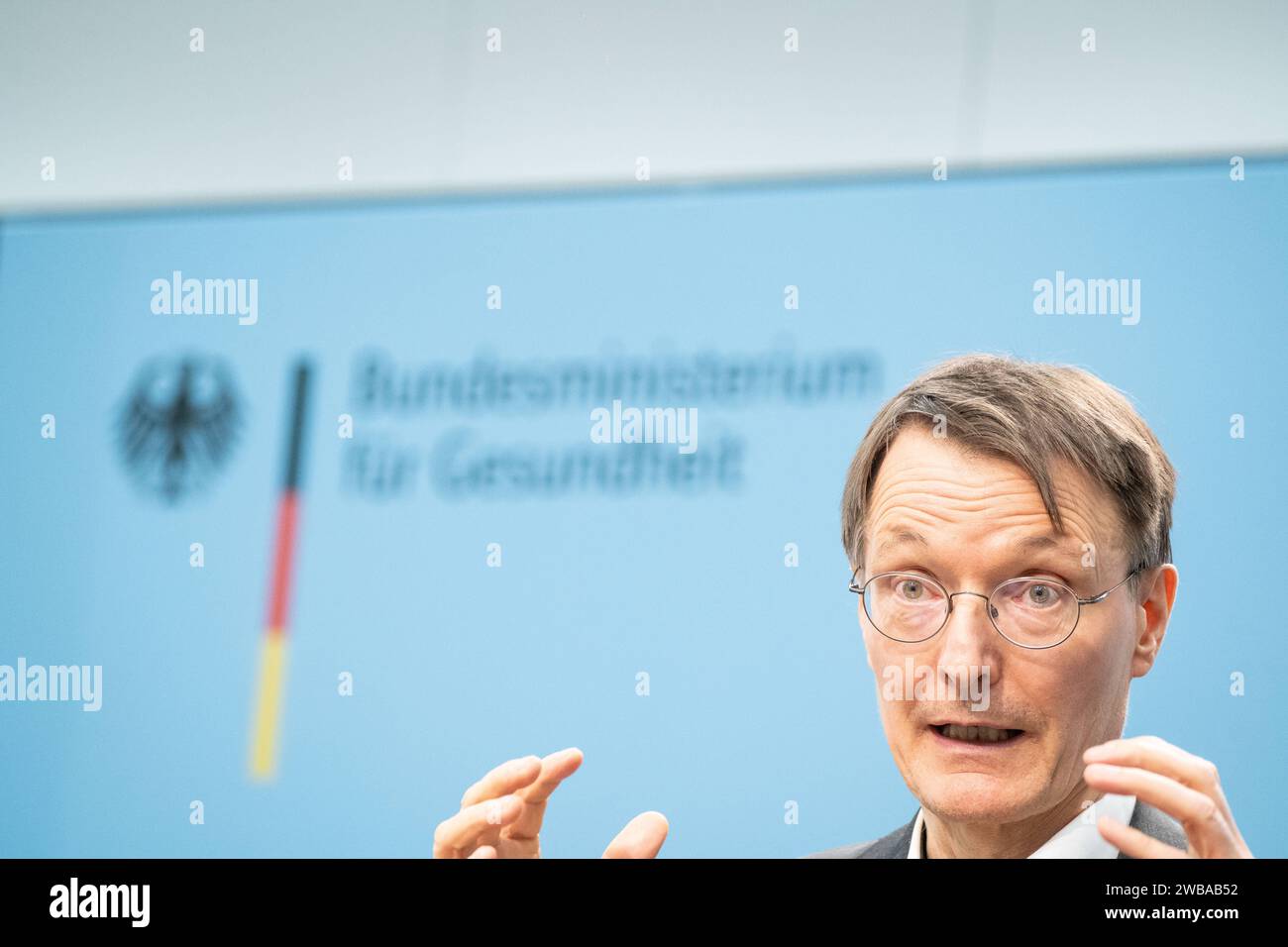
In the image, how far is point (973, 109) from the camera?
3.38 metres

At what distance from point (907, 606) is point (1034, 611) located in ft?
0.52

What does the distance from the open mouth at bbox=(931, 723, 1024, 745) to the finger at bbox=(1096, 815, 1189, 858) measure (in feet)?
0.79

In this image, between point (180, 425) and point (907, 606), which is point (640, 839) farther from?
point (180, 425)

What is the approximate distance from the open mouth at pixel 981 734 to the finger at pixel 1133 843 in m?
0.24

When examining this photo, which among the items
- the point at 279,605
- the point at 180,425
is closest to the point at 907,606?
the point at 279,605

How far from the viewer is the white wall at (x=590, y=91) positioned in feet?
10.7

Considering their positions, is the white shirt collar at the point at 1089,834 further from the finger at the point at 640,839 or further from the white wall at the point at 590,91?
the white wall at the point at 590,91

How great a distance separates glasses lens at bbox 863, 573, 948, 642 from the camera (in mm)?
1508

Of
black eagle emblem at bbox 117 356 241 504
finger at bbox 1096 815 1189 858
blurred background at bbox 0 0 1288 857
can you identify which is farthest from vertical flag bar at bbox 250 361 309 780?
finger at bbox 1096 815 1189 858

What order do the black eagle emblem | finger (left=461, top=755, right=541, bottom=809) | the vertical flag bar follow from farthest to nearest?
the black eagle emblem, the vertical flag bar, finger (left=461, top=755, right=541, bottom=809)

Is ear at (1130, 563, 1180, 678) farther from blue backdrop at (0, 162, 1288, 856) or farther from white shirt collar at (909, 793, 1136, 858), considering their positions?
blue backdrop at (0, 162, 1288, 856)

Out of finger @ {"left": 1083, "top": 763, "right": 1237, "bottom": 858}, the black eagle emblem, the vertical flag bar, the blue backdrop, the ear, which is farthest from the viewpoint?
the black eagle emblem
